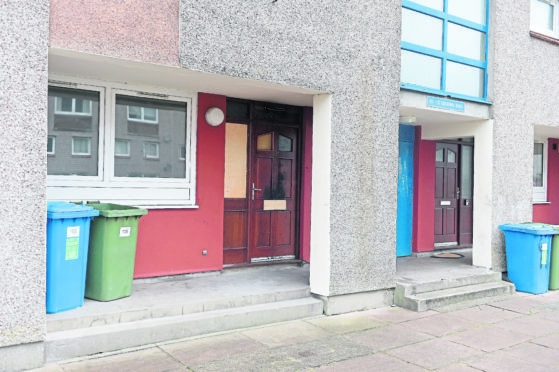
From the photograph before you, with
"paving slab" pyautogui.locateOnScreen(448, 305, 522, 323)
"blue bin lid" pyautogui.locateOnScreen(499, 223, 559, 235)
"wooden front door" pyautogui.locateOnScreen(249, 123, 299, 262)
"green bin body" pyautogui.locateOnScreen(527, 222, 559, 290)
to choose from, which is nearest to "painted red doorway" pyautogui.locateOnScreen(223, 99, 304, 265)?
"wooden front door" pyautogui.locateOnScreen(249, 123, 299, 262)

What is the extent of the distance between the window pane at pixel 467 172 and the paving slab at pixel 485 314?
377 cm

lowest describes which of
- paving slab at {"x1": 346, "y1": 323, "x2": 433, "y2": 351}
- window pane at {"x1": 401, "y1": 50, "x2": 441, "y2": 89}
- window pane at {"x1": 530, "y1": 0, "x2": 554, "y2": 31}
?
paving slab at {"x1": 346, "y1": 323, "x2": 433, "y2": 351}

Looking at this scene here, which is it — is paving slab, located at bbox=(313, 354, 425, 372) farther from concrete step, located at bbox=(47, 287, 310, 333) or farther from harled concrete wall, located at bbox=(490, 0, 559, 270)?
harled concrete wall, located at bbox=(490, 0, 559, 270)

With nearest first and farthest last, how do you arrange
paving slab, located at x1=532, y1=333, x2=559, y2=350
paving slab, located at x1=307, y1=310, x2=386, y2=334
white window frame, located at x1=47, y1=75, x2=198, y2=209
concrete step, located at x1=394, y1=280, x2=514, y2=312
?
paving slab, located at x1=532, y1=333, x2=559, y2=350, paving slab, located at x1=307, y1=310, x2=386, y2=334, white window frame, located at x1=47, y1=75, x2=198, y2=209, concrete step, located at x1=394, y1=280, x2=514, y2=312

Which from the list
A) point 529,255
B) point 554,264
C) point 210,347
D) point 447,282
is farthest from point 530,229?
point 210,347

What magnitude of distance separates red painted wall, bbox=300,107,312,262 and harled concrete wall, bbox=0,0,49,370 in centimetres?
427

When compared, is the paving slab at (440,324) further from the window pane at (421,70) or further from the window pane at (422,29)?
the window pane at (422,29)

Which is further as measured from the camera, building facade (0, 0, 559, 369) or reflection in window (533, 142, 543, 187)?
reflection in window (533, 142, 543, 187)

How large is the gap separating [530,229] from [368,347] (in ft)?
12.8

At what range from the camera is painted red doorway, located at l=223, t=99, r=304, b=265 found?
22.7 ft

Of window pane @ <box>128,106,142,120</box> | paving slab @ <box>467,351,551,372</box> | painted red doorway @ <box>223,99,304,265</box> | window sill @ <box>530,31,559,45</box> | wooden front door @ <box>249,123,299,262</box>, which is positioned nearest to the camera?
paving slab @ <box>467,351,551,372</box>

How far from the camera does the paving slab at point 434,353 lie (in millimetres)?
4543

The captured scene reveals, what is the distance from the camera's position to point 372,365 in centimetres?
441

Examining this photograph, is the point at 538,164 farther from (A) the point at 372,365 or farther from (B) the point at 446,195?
(A) the point at 372,365
